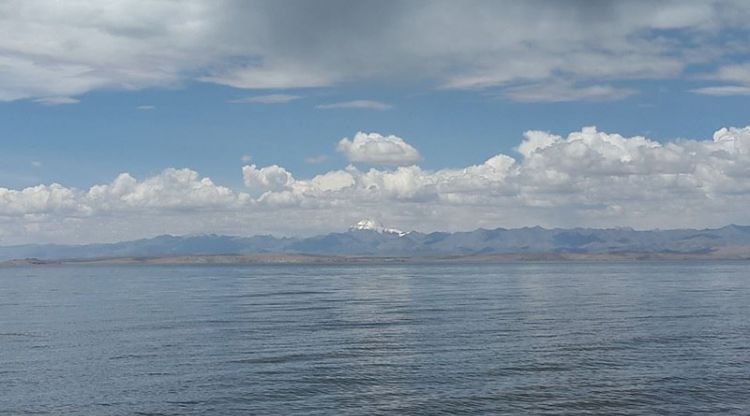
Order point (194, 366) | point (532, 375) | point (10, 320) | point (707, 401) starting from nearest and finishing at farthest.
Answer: point (707, 401) → point (532, 375) → point (194, 366) → point (10, 320)

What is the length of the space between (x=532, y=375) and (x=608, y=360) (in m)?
11.4

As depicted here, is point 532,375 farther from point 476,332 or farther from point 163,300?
point 163,300

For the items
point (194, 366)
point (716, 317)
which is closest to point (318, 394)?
point (194, 366)

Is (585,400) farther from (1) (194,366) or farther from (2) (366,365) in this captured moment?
(1) (194,366)

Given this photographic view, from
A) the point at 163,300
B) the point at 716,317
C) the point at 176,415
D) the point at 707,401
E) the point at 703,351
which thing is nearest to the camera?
the point at 176,415

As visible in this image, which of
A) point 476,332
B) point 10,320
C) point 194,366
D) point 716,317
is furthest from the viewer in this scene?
point 10,320

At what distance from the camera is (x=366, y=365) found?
6938cm

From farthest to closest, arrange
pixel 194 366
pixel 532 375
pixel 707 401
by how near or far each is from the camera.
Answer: pixel 194 366
pixel 532 375
pixel 707 401

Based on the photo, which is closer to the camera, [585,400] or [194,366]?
[585,400]

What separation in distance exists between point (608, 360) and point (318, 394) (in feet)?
97.1

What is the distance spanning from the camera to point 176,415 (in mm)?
51625

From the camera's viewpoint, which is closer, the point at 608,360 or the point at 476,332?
the point at 608,360

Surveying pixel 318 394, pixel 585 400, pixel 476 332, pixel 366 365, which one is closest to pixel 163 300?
pixel 476 332

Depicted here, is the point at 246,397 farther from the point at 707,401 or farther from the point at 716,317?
the point at 716,317
